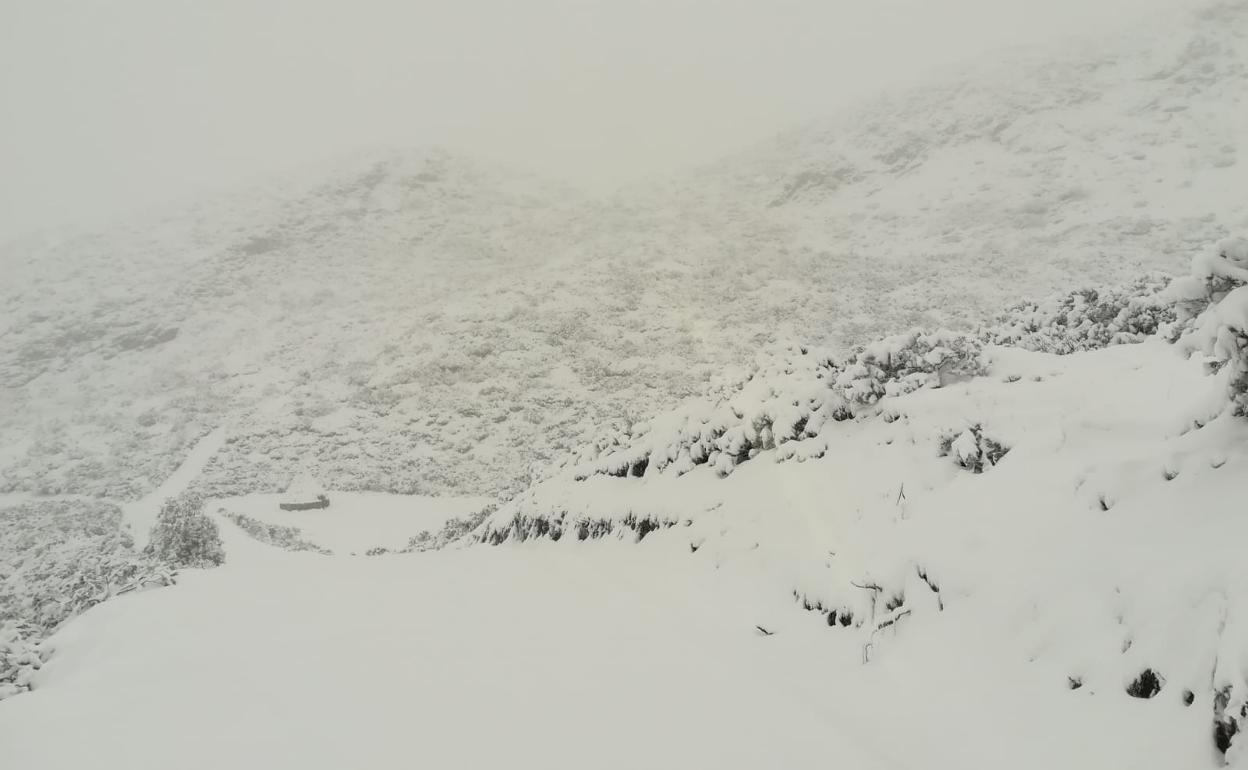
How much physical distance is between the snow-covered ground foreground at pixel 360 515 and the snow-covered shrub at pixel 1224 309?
17353mm

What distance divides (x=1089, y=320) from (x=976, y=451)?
8362 mm

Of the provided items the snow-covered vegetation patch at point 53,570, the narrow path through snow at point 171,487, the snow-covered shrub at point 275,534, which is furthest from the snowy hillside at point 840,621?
the narrow path through snow at point 171,487

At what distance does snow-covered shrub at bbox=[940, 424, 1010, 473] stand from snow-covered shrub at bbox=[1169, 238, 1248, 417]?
1641mm

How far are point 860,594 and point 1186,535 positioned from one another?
78.0 inches

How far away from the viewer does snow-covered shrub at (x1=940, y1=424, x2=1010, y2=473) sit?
5.11m

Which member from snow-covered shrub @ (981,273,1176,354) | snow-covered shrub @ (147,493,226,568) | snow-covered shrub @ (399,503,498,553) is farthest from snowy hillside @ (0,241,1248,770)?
snow-covered shrub @ (399,503,498,553)

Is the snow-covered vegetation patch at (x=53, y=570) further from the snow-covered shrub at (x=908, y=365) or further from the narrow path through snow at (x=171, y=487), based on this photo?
the snow-covered shrub at (x=908, y=365)

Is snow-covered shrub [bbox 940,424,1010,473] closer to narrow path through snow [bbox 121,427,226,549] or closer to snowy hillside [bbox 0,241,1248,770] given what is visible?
snowy hillside [bbox 0,241,1248,770]

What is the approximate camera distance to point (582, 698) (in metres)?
3.95

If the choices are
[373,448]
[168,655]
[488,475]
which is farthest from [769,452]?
[373,448]

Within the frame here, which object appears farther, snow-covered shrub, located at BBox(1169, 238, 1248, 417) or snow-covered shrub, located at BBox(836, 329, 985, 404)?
snow-covered shrub, located at BBox(836, 329, 985, 404)

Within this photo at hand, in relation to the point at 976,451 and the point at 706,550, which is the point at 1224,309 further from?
the point at 706,550

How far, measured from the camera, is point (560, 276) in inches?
1389

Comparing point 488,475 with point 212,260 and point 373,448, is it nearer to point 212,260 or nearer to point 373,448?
point 373,448
